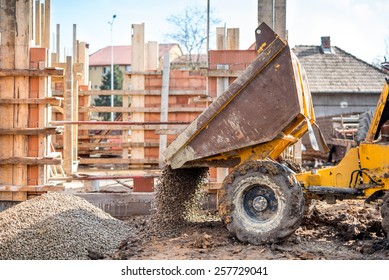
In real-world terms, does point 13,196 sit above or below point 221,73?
below

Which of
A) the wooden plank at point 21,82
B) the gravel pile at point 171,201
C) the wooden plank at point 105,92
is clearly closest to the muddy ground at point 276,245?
the gravel pile at point 171,201

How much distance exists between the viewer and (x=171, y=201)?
9.34 meters

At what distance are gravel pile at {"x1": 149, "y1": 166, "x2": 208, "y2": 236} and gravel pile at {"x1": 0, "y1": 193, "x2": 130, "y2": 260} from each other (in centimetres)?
50

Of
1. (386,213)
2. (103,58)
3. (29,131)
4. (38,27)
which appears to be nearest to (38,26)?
(38,27)

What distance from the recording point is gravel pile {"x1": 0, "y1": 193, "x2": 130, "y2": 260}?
805 cm

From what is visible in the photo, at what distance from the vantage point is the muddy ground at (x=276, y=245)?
773 centimetres

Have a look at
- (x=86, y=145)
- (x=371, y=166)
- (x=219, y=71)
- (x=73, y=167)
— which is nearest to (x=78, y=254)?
(x=371, y=166)

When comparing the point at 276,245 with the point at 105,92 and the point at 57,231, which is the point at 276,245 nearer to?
the point at 57,231

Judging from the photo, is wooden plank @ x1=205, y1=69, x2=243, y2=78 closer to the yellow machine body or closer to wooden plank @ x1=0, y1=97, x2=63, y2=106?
wooden plank @ x1=0, y1=97, x2=63, y2=106

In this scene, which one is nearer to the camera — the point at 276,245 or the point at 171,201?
the point at 276,245

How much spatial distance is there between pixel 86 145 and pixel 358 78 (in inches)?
725

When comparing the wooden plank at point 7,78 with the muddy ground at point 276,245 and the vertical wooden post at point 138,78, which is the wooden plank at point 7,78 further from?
the vertical wooden post at point 138,78

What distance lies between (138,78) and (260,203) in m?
10.6

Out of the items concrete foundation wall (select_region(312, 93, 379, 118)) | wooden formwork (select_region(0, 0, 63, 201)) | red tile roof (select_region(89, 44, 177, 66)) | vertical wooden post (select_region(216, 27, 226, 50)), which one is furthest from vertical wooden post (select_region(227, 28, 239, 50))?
red tile roof (select_region(89, 44, 177, 66))
